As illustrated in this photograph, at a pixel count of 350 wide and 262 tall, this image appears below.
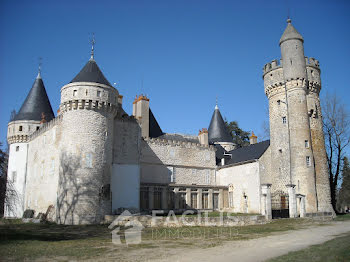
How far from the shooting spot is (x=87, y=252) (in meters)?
9.68

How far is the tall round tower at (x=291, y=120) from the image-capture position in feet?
81.6

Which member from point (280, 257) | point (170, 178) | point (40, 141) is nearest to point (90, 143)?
point (40, 141)

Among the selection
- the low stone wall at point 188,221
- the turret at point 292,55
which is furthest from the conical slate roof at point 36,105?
the turret at point 292,55

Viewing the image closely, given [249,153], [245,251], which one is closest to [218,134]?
[249,153]

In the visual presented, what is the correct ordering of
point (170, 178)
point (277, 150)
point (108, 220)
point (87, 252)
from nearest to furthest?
point (87, 252)
point (108, 220)
point (277, 150)
point (170, 178)

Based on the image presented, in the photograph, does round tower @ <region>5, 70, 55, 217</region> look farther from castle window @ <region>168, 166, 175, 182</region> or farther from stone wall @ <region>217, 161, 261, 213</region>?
stone wall @ <region>217, 161, 261, 213</region>

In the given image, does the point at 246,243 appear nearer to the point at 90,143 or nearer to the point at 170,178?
the point at 90,143

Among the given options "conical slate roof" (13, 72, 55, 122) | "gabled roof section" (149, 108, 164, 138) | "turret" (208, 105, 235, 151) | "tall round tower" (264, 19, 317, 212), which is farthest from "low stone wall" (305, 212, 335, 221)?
"conical slate roof" (13, 72, 55, 122)

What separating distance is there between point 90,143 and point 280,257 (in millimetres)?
15252

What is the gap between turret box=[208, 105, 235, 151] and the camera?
119 feet

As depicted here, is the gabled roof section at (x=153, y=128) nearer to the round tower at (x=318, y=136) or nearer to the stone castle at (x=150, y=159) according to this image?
the stone castle at (x=150, y=159)

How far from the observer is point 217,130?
37719 mm

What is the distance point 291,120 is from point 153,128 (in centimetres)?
1277

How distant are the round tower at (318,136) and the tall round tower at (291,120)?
0.63 m
